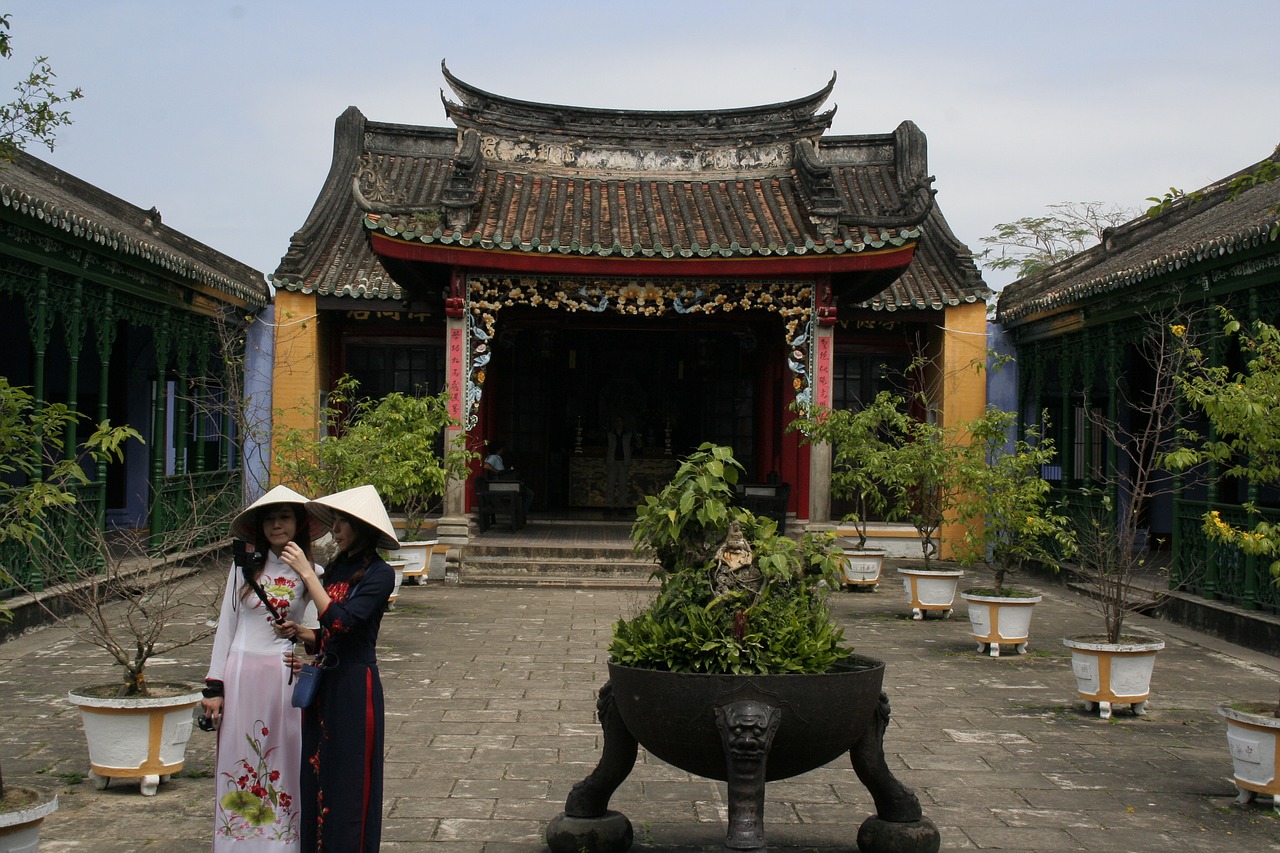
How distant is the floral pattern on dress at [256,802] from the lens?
3.89 meters

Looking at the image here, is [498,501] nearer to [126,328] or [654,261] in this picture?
[654,261]

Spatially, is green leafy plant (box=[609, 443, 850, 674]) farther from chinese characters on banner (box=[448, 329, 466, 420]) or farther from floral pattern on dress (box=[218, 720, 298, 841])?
chinese characters on banner (box=[448, 329, 466, 420])

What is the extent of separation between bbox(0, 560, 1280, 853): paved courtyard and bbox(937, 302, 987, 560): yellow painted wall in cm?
590

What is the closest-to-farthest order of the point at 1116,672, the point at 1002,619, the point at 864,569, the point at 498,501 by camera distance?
the point at 1116,672 → the point at 1002,619 → the point at 864,569 → the point at 498,501

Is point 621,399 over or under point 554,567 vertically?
over

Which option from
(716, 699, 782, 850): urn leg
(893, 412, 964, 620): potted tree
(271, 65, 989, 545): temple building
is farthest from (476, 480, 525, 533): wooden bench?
(716, 699, 782, 850): urn leg

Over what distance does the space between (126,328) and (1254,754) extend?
1293 cm

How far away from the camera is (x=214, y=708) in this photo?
154 inches

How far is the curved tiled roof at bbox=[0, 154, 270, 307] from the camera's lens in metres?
9.15

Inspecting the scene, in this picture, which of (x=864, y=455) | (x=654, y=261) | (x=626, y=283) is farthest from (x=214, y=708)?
(x=626, y=283)

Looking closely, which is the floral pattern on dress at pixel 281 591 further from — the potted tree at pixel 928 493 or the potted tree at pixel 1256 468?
the potted tree at pixel 928 493

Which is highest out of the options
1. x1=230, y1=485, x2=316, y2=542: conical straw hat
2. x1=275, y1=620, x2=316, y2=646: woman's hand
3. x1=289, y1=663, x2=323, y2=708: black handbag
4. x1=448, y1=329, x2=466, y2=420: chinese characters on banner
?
x1=448, y1=329, x2=466, y2=420: chinese characters on banner

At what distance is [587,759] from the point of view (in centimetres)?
579

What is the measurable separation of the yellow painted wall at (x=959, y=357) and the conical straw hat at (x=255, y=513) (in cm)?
1190
